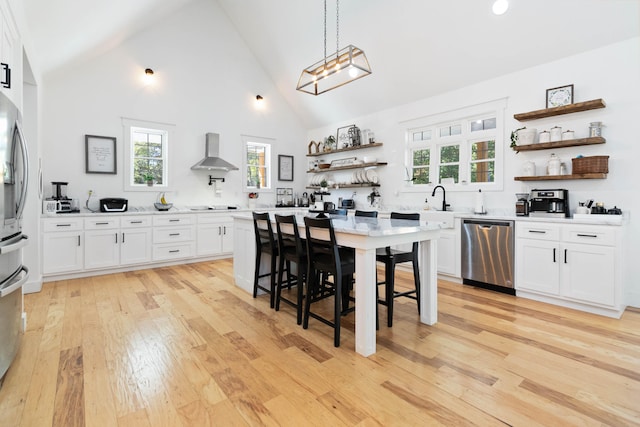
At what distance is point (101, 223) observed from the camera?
450cm

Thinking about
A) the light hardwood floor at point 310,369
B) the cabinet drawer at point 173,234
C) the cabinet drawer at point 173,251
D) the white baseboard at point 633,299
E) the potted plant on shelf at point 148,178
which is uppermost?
the potted plant on shelf at point 148,178

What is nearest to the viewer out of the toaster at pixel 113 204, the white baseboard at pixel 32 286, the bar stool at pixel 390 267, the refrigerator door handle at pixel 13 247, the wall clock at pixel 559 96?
the refrigerator door handle at pixel 13 247

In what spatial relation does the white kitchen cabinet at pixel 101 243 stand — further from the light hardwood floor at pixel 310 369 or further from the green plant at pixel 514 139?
the green plant at pixel 514 139

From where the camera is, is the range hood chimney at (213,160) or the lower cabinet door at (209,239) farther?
the range hood chimney at (213,160)

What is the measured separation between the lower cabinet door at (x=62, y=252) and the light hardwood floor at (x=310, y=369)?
3.83ft

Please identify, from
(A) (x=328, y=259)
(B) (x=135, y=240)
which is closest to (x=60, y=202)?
(B) (x=135, y=240)

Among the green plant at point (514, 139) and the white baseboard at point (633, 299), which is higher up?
the green plant at point (514, 139)

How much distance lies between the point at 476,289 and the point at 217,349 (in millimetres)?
3116

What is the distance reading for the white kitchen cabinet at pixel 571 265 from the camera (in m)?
2.96

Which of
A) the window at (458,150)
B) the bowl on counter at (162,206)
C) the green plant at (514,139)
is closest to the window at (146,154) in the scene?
the bowl on counter at (162,206)

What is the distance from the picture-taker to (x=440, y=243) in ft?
14.1

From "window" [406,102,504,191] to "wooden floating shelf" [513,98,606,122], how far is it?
1.37ft

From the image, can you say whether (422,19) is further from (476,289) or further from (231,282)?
(231,282)

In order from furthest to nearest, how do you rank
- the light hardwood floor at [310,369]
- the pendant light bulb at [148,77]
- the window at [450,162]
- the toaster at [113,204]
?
1. the pendant light bulb at [148,77]
2. the window at [450,162]
3. the toaster at [113,204]
4. the light hardwood floor at [310,369]
